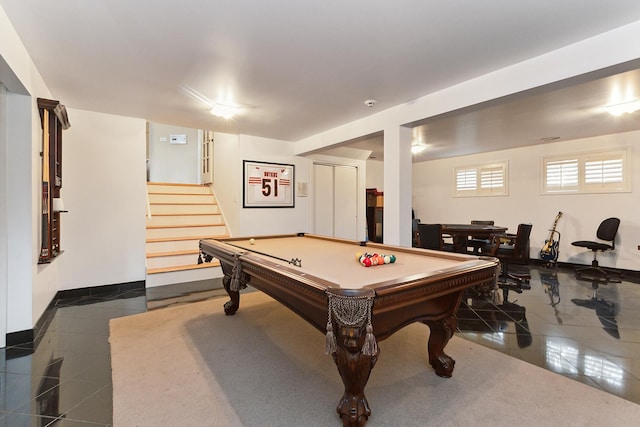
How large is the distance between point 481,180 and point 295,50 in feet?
19.7

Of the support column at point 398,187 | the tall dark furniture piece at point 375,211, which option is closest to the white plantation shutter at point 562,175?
the tall dark furniture piece at point 375,211

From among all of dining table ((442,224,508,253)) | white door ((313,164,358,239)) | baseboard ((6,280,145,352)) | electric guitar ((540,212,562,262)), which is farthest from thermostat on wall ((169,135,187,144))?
electric guitar ((540,212,562,262))

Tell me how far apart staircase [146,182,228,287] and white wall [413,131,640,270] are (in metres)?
5.47

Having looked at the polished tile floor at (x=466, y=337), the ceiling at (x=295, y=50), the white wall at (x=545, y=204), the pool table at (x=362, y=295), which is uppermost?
the ceiling at (x=295, y=50)

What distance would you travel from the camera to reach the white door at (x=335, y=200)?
612cm

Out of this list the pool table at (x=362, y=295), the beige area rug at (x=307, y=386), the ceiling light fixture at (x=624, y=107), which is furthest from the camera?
the ceiling light fixture at (x=624, y=107)

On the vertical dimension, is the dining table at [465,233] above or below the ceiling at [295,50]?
below

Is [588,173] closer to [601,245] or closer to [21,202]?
[601,245]

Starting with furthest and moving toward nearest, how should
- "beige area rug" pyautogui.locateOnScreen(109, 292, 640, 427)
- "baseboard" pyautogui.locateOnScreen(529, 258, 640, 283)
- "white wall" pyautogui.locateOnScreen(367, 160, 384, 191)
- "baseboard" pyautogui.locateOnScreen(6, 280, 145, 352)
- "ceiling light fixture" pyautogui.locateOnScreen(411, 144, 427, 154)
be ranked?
Result: "white wall" pyautogui.locateOnScreen(367, 160, 384, 191) → "ceiling light fixture" pyautogui.locateOnScreen(411, 144, 427, 154) → "baseboard" pyautogui.locateOnScreen(529, 258, 640, 283) → "baseboard" pyautogui.locateOnScreen(6, 280, 145, 352) → "beige area rug" pyautogui.locateOnScreen(109, 292, 640, 427)

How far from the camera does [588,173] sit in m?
5.32

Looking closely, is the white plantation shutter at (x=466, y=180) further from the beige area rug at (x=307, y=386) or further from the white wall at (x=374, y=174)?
the beige area rug at (x=307, y=386)

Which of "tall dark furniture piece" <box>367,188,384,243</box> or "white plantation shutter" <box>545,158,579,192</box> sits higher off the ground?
"white plantation shutter" <box>545,158,579,192</box>

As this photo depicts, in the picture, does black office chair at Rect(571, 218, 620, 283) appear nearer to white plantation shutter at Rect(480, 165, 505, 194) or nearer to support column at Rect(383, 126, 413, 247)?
white plantation shutter at Rect(480, 165, 505, 194)

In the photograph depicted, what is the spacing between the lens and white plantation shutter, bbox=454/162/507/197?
6.47 m
